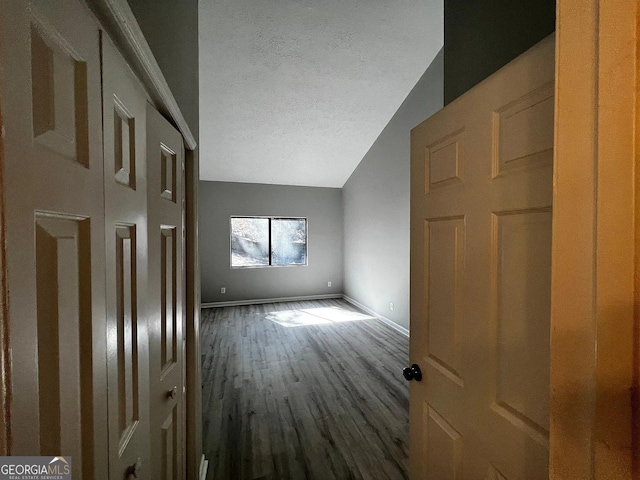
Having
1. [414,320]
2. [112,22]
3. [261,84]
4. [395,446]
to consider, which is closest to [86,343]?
[112,22]

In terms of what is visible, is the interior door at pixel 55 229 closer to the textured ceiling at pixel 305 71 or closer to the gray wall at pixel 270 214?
the textured ceiling at pixel 305 71

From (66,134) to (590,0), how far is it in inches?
35.3

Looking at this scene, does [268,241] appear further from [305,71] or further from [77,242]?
[77,242]

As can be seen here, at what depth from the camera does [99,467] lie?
1.74 feet

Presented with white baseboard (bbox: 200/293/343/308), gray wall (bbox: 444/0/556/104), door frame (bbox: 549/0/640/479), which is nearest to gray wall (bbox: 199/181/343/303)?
white baseboard (bbox: 200/293/343/308)

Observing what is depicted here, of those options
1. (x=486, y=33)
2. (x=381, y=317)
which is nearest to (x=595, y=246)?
(x=486, y=33)

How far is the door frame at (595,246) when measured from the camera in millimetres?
361

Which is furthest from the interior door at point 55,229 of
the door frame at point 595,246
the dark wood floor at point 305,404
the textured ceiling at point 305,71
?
the textured ceiling at point 305,71

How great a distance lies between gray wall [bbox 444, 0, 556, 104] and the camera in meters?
0.86

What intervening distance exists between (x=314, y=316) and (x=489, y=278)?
171 inches

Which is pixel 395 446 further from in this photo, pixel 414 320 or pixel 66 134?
pixel 66 134

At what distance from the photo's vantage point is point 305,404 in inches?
88.6

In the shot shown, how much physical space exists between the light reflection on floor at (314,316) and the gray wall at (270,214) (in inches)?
36.5

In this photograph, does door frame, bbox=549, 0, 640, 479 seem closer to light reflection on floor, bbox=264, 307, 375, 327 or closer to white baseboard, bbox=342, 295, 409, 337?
white baseboard, bbox=342, 295, 409, 337
